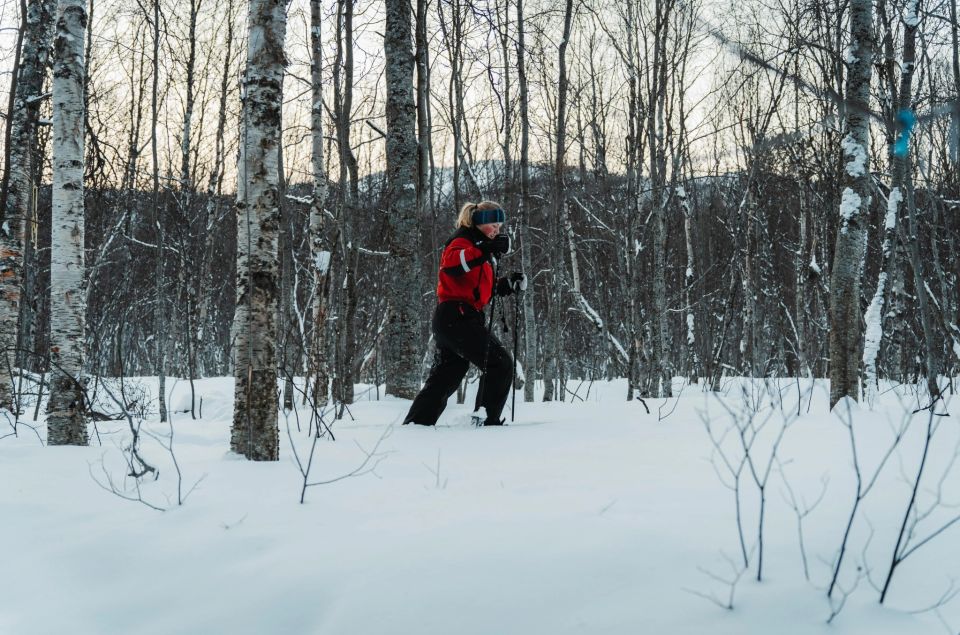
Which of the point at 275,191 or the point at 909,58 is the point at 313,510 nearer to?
the point at 275,191

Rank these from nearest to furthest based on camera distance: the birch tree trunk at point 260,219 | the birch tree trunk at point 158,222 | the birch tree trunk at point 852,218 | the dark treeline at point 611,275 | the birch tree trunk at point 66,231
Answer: the birch tree trunk at point 260,219
the birch tree trunk at point 66,231
the birch tree trunk at point 852,218
the birch tree trunk at point 158,222
the dark treeline at point 611,275

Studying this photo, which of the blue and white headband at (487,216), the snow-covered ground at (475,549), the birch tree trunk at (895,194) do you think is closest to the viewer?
the snow-covered ground at (475,549)

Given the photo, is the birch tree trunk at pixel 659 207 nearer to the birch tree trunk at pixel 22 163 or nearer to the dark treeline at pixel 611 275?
the dark treeline at pixel 611 275

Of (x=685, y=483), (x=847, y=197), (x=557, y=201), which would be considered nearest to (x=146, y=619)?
(x=685, y=483)

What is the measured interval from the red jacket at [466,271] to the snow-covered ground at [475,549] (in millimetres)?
1718

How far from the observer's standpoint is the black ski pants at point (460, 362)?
14.2ft

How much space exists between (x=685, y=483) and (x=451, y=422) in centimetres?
255

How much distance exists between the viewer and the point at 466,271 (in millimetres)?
4230

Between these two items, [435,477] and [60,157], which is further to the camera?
[60,157]

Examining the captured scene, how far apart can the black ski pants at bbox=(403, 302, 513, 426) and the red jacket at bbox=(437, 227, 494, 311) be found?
0.08m

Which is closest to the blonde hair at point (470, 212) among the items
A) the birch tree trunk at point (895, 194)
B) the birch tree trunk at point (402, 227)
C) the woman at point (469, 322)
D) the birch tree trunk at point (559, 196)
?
the woman at point (469, 322)

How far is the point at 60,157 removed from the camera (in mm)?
3992

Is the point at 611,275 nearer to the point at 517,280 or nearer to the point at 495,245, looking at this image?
the point at 517,280

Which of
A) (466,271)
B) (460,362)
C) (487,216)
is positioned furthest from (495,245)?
(460,362)
